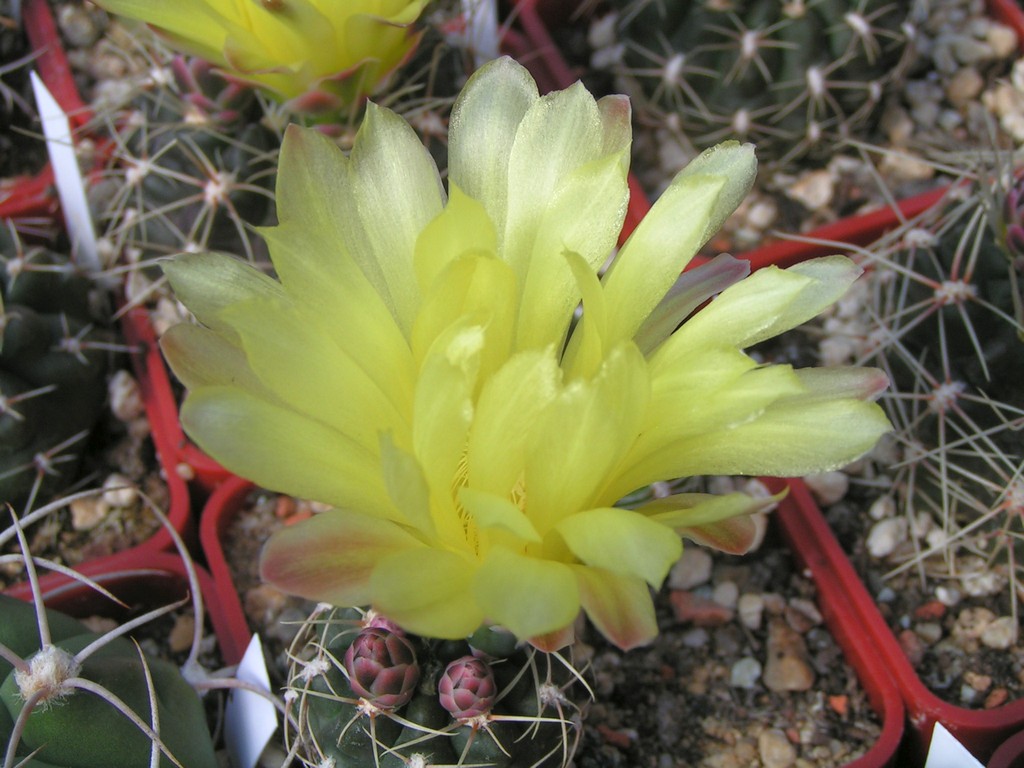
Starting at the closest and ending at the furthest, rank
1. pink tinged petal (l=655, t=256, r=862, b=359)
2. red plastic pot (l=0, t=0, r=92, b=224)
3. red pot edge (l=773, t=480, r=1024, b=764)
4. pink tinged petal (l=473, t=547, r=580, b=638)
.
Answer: pink tinged petal (l=473, t=547, r=580, b=638)
pink tinged petal (l=655, t=256, r=862, b=359)
red pot edge (l=773, t=480, r=1024, b=764)
red plastic pot (l=0, t=0, r=92, b=224)

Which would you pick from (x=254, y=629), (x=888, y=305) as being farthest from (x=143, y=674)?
(x=888, y=305)

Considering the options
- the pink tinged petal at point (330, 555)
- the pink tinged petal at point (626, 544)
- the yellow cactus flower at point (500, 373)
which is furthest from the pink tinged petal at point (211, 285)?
the pink tinged petal at point (626, 544)

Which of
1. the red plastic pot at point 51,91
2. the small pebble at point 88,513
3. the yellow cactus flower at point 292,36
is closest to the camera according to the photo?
the yellow cactus flower at point 292,36

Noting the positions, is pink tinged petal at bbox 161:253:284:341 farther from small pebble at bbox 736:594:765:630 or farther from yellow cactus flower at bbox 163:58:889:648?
small pebble at bbox 736:594:765:630

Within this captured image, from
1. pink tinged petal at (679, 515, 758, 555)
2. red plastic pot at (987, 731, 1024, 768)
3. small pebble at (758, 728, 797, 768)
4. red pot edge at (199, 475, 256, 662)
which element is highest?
pink tinged petal at (679, 515, 758, 555)

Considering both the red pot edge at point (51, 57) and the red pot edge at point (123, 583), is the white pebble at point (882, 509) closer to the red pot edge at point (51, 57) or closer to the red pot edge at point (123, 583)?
the red pot edge at point (123, 583)

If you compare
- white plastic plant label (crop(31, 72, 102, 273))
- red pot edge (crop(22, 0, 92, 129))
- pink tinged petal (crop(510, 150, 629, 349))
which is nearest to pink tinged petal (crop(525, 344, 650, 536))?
pink tinged petal (crop(510, 150, 629, 349))

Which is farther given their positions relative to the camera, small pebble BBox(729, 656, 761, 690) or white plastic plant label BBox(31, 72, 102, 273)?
white plastic plant label BBox(31, 72, 102, 273)
